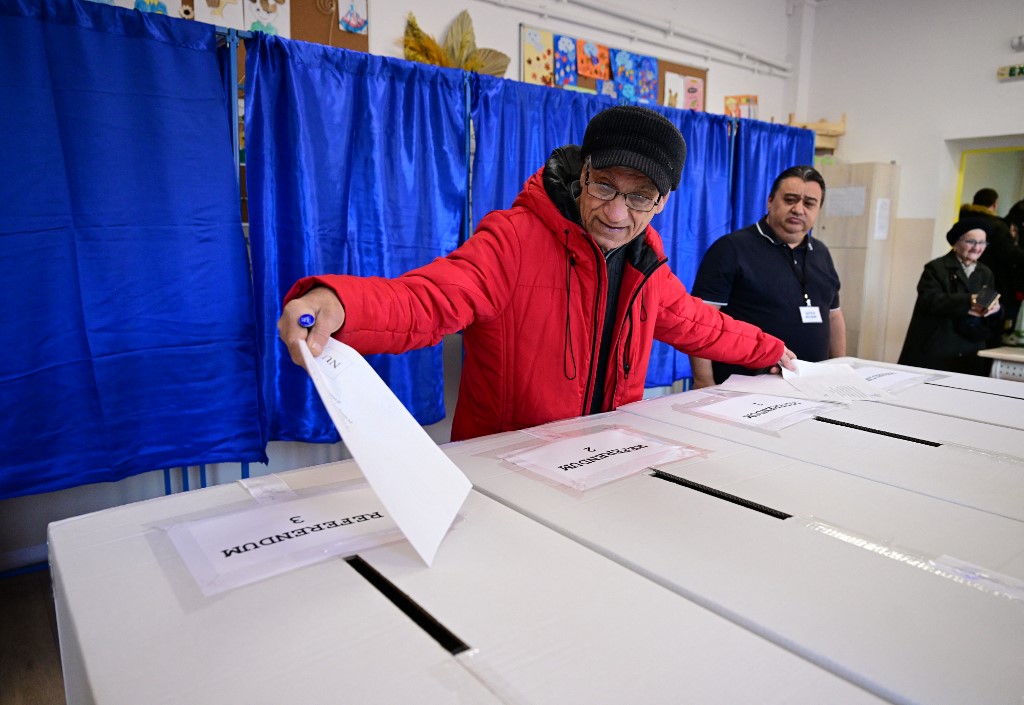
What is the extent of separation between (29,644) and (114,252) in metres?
1.26

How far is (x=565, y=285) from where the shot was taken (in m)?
1.50

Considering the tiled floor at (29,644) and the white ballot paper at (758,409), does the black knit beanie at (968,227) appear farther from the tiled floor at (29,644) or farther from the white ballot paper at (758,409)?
the tiled floor at (29,644)

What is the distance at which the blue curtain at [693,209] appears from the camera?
391 cm

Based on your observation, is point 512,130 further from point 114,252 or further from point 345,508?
point 345,508

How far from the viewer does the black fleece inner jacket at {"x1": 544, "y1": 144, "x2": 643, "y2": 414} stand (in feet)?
5.03

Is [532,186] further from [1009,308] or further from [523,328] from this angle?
[1009,308]

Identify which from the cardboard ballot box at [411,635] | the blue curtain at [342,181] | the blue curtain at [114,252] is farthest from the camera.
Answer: the blue curtain at [342,181]

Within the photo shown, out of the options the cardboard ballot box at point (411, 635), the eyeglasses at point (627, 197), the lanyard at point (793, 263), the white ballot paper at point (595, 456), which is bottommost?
the cardboard ballot box at point (411, 635)

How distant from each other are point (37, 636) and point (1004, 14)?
21.6 ft

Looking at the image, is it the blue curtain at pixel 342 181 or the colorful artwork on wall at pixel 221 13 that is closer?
the blue curtain at pixel 342 181

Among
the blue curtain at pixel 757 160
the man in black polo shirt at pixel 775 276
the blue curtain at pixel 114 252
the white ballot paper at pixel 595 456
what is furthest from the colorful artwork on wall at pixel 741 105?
the white ballot paper at pixel 595 456

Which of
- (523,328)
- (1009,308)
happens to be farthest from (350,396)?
(1009,308)

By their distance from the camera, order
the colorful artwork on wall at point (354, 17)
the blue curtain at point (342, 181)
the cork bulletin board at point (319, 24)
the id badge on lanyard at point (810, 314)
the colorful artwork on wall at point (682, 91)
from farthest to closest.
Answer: the colorful artwork on wall at point (682, 91)
the colorful artwork on wall at point (354, 17)
the cork bulletin board at point (319, 24)
the id badge on lanyard at point (810, 314)
the blue curtain at point (342, 181)

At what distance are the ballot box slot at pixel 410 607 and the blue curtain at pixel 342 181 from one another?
196cm
